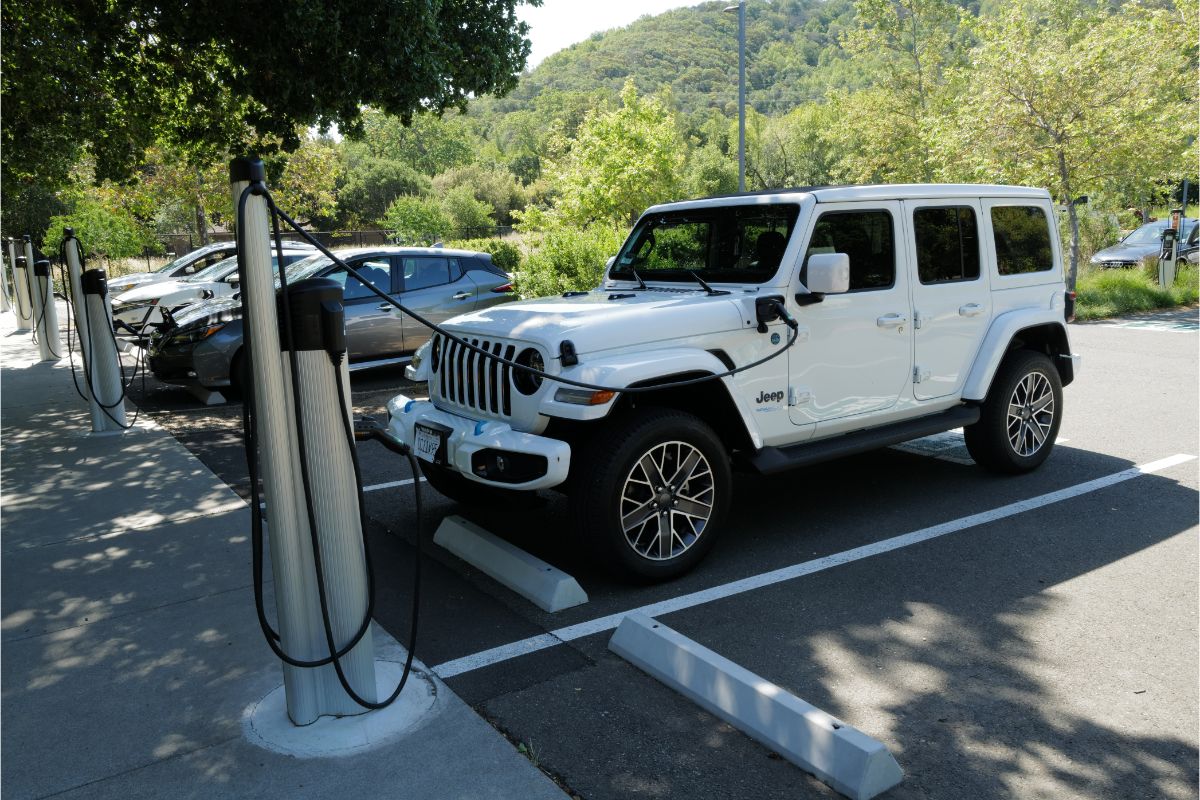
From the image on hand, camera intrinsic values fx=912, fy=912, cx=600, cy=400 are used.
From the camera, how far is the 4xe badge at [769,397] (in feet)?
16.0

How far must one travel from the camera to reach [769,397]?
16.1 ft

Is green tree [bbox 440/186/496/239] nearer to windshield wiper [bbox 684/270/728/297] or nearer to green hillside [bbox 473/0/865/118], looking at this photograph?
green hillside [bbox 473/0/865/118]

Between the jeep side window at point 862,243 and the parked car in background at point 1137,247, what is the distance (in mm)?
17841

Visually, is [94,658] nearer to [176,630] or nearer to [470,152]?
[176,630]

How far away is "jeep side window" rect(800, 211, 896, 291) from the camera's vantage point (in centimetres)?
527

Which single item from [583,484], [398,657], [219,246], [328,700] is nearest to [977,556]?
[583,484]

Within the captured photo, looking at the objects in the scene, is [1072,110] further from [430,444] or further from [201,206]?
[201,206]

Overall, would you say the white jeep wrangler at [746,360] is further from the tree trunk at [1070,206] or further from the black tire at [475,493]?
the tree trunk at [1070,206]

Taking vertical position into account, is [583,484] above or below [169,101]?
below

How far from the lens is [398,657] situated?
150 inches

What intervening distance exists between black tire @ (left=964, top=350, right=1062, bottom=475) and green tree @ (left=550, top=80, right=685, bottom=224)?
2876 cm

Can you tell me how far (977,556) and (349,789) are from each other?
352 cm

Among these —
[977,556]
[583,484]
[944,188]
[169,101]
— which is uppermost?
[169,101]

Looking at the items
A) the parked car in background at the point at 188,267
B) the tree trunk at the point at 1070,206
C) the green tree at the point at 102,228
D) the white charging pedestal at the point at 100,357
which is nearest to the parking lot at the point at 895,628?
the white charging pedestal at the point at 100,357
